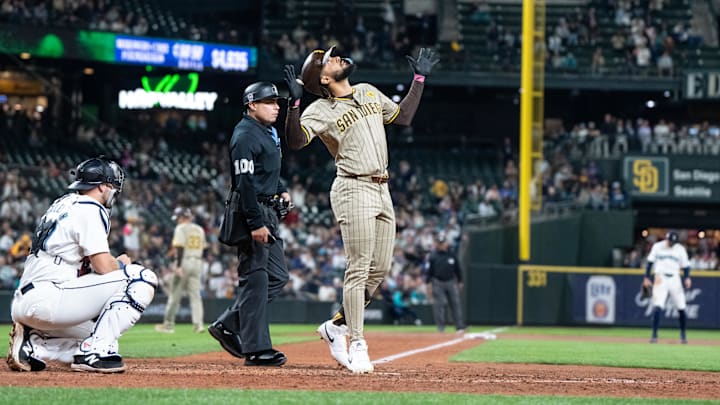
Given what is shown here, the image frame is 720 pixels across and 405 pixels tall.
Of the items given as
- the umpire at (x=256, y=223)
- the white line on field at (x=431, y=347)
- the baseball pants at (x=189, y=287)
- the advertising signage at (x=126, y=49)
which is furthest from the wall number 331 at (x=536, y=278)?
the umpire at (x=256, y=223)

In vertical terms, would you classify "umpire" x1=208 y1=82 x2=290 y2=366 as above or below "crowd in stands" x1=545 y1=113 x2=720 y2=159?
below

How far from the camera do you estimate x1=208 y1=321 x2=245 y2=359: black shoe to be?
8.95 meters

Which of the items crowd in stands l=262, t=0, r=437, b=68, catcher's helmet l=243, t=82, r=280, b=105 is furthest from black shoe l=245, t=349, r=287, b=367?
crowd in stands l=262, t=0, r=437, b=68

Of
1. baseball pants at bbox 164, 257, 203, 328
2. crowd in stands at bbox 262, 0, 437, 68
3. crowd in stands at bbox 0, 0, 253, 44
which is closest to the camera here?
baseball pants at bbox 164, 257, 203, 328

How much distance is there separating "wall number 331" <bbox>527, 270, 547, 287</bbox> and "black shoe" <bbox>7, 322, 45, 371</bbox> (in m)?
20.5

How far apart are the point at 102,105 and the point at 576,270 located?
15502 mm

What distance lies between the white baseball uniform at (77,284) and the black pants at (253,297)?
1306 millimetres

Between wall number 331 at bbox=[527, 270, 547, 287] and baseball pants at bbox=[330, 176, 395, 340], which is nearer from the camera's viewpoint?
baseball pants at bbox=[330, 176, 395, 340]

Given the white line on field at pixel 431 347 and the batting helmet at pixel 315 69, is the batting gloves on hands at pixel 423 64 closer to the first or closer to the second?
the batting helmet at pixel 315 69

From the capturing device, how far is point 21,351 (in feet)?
24.8

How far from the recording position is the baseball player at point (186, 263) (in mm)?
18016

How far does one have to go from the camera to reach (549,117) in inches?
1548

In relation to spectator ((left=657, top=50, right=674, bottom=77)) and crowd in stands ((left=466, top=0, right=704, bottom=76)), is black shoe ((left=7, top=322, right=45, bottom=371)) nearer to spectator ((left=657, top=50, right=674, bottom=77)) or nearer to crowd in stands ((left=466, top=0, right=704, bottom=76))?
crowd in stands ((left=466, top=0, right=704, bottom=76))

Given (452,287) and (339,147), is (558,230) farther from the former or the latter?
(339,147)
